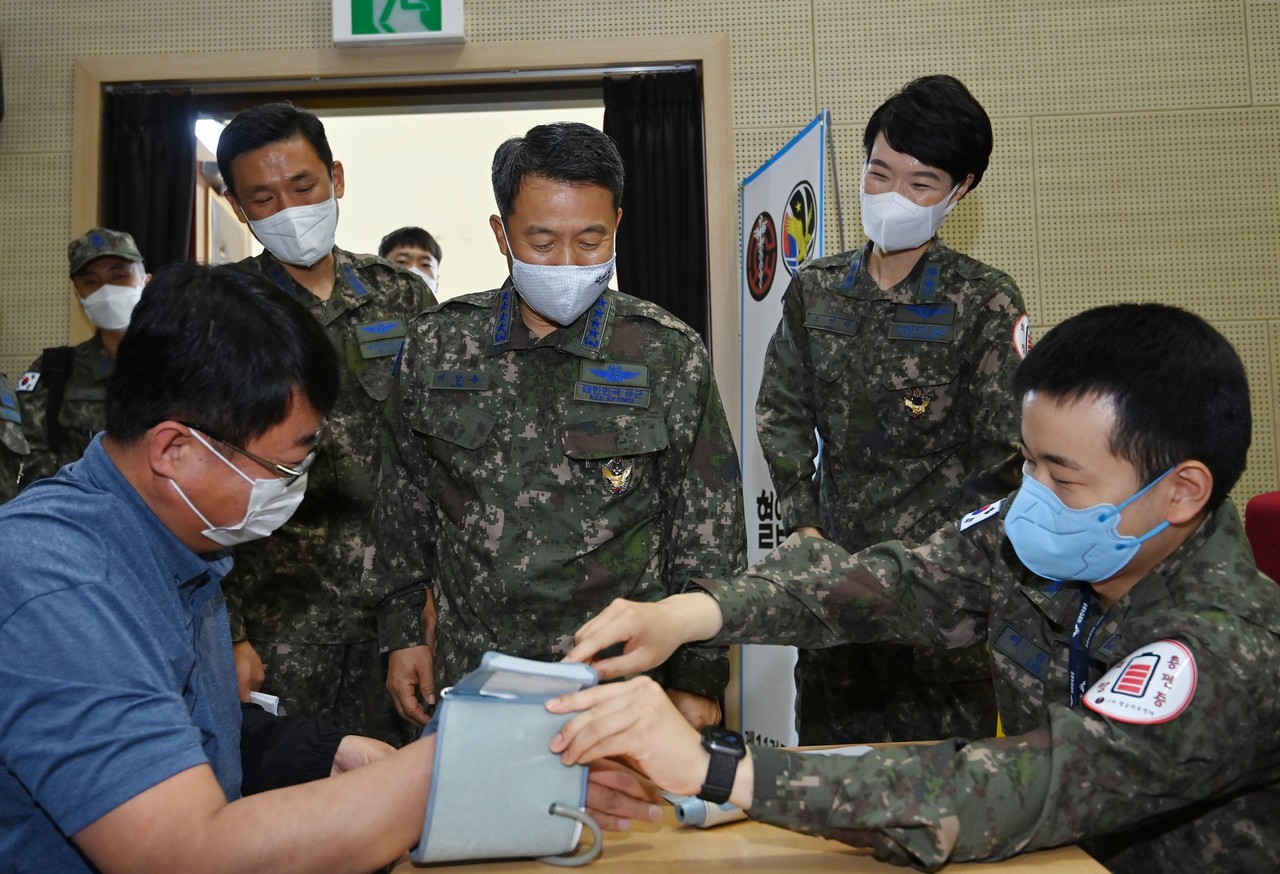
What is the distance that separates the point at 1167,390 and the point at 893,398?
1.20 meters

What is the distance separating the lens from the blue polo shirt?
1.04m

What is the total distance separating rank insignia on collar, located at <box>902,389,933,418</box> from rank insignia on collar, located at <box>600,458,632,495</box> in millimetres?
865

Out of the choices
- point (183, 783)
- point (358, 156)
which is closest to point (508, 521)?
point (183, 783)

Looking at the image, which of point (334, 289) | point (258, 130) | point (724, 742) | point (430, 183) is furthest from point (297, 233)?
point (430, 183)

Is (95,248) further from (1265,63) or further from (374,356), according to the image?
(1265,63)

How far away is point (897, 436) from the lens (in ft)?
8.56

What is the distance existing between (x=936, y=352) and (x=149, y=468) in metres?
1.83

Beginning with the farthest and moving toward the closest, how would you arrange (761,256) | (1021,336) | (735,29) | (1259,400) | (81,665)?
(735,29) → (1259,400) → (761,256) → (1021,336) → (81,665)

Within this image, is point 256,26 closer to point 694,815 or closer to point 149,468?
point 149,468

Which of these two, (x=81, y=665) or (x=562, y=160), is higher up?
(x=562, y=160)

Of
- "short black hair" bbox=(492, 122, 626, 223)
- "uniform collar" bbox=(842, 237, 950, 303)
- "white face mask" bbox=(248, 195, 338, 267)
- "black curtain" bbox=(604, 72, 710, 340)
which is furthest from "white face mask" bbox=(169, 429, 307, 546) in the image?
"black curtain" bbox=(604, 72, 710, 340)

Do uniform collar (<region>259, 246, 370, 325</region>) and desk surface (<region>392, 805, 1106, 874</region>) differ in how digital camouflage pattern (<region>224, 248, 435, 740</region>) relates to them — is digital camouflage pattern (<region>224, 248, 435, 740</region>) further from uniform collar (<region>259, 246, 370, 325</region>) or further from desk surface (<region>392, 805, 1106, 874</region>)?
desk surface (<region>392, 805, 1106, 874</region>)

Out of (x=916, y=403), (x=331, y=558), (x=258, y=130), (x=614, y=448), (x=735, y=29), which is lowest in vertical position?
(x=331, y=558)

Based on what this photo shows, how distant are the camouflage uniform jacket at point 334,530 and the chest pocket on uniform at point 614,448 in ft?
2.34
